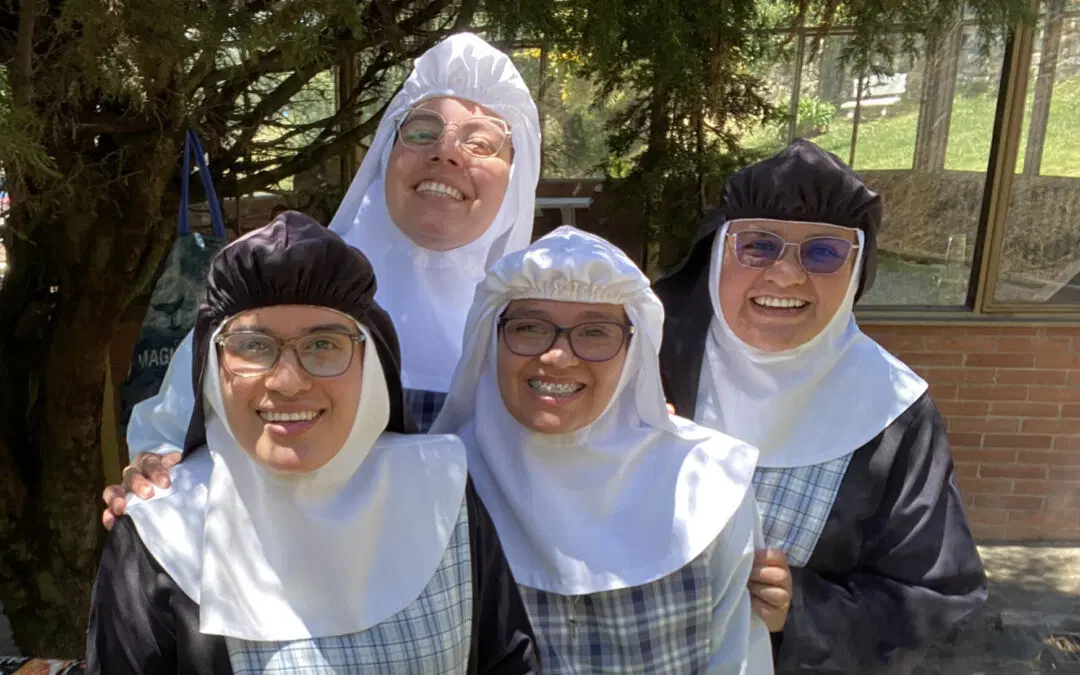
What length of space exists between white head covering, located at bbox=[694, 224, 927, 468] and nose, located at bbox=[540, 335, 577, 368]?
58cm

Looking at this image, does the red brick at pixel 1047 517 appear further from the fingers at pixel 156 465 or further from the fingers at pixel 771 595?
the fingers at pixel 156 465

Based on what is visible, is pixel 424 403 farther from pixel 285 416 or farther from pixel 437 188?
pixel 285 416

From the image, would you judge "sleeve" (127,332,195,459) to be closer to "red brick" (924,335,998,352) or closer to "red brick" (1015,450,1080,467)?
"red brick" (924,335,998,352)

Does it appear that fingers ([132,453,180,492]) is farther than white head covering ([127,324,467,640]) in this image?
Yes

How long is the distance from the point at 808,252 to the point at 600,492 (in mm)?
801

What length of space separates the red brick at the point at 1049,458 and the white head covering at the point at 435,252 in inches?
158

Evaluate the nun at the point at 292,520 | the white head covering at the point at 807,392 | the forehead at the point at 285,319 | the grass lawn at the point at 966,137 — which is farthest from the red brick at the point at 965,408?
the forehead at the point at 285,319

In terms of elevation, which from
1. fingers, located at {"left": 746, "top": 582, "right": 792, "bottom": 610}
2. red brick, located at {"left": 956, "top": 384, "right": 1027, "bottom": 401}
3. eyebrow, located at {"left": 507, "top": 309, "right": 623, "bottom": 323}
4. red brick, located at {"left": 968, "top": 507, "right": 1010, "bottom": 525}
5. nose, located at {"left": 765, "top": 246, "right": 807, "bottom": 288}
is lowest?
red brick, located at {"left": 968, "top": 507, "right": 1010, "bottom": 525}

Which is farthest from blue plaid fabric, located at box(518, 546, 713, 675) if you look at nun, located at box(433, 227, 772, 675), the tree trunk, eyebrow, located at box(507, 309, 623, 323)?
the tree trunk

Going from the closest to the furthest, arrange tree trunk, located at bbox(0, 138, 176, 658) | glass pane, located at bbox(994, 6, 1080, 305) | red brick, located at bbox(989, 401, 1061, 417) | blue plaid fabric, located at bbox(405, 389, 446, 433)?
1. blue plaid fabric, located at bbox(405, 389, 446, 433)
2. tree trunk, located at bbox(0, 138, 176, 658)
3. glass pane, located at bbox(994, 6, 1080, 305)
4. red brick, located at bbox(989, 401, 1061, 417)

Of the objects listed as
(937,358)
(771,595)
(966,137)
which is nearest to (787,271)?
(771,595)

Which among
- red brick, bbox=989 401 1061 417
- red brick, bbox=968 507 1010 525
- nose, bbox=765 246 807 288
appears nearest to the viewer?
nose, bbox=765 246 807 288

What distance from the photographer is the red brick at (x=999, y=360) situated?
16.6ft

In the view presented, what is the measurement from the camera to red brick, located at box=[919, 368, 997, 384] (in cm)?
510
